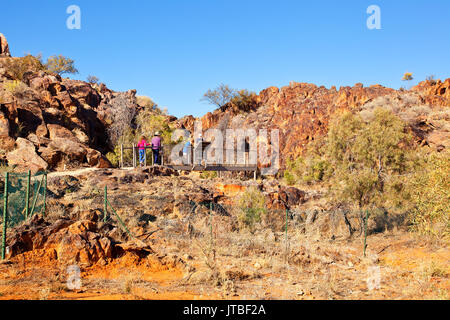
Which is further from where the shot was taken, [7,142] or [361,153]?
[7,142]

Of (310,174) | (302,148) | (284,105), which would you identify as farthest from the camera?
(284,105)

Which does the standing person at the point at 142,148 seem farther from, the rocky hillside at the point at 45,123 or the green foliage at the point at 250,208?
the green foliage at the point at 250,208

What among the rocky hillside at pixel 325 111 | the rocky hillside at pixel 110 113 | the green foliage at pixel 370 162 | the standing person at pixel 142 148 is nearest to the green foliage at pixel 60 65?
the rocky hillside at pixel 110 113

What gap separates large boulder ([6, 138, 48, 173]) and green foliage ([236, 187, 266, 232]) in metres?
10.4

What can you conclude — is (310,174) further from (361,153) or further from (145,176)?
(145,176)

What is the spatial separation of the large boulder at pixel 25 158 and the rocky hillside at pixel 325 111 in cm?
2048

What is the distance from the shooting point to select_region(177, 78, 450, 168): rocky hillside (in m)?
31.0

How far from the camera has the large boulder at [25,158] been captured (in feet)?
60.0

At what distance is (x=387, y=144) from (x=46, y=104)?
75.4 ft

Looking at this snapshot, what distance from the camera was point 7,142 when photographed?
19.6 meters

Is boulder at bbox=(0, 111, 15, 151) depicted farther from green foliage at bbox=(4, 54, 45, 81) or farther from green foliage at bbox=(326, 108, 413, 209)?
green foliage at bbox=(326, 108, 413, 209)

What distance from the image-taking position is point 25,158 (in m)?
18.9

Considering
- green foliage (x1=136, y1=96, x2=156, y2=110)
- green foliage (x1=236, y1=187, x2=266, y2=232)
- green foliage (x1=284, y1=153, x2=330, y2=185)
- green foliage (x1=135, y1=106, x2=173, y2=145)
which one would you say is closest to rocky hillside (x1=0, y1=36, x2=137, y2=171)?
green foliage (x1=135, y1=106, x2=173, y2=145)
